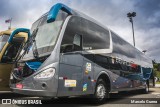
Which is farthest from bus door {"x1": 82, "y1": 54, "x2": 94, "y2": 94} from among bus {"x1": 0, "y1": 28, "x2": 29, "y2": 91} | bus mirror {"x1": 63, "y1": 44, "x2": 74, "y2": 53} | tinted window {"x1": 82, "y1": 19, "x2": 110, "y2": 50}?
bus {"x1": 0, "y1": 28, "x2": 29, "y2": 91}

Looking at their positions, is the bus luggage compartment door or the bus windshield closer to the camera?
the bus luggage compartment door

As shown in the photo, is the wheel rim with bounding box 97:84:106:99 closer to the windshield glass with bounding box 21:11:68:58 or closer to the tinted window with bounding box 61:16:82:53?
the tinted window with bounding box 61:16:82:53

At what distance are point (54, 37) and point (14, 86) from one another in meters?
1.89

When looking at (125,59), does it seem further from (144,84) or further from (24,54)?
(24,54)

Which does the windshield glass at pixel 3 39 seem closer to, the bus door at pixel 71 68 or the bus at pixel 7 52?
the bus at pixel 7 52

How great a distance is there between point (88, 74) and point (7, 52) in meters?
3.76

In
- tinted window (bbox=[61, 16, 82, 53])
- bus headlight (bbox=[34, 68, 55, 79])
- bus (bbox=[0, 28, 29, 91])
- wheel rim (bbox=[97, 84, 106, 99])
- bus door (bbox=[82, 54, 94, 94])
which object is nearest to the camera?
bus headlight (bbox=[34, 68, 55, 79])

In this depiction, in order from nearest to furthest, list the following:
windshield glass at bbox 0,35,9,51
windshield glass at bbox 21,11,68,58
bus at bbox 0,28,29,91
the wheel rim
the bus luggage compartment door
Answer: the bus luggage compartment door < windshield glass at bbox 21,11,68,58 < the wheel rim < bus at bbox 0,28,29,91 < windshield glass at bbox 0,35,9,51

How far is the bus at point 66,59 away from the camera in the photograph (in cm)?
651

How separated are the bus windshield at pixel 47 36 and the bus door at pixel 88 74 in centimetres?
133

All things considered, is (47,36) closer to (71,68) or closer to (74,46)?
(74,46)

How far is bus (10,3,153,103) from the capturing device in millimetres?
6508

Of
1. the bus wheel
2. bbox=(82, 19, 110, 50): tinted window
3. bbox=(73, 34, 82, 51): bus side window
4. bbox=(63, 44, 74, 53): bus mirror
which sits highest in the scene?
bbox=(82, 19, 110, 50): tinted window

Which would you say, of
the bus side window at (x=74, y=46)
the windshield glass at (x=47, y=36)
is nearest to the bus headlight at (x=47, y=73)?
the windshield glass at (x=47, y=36)
